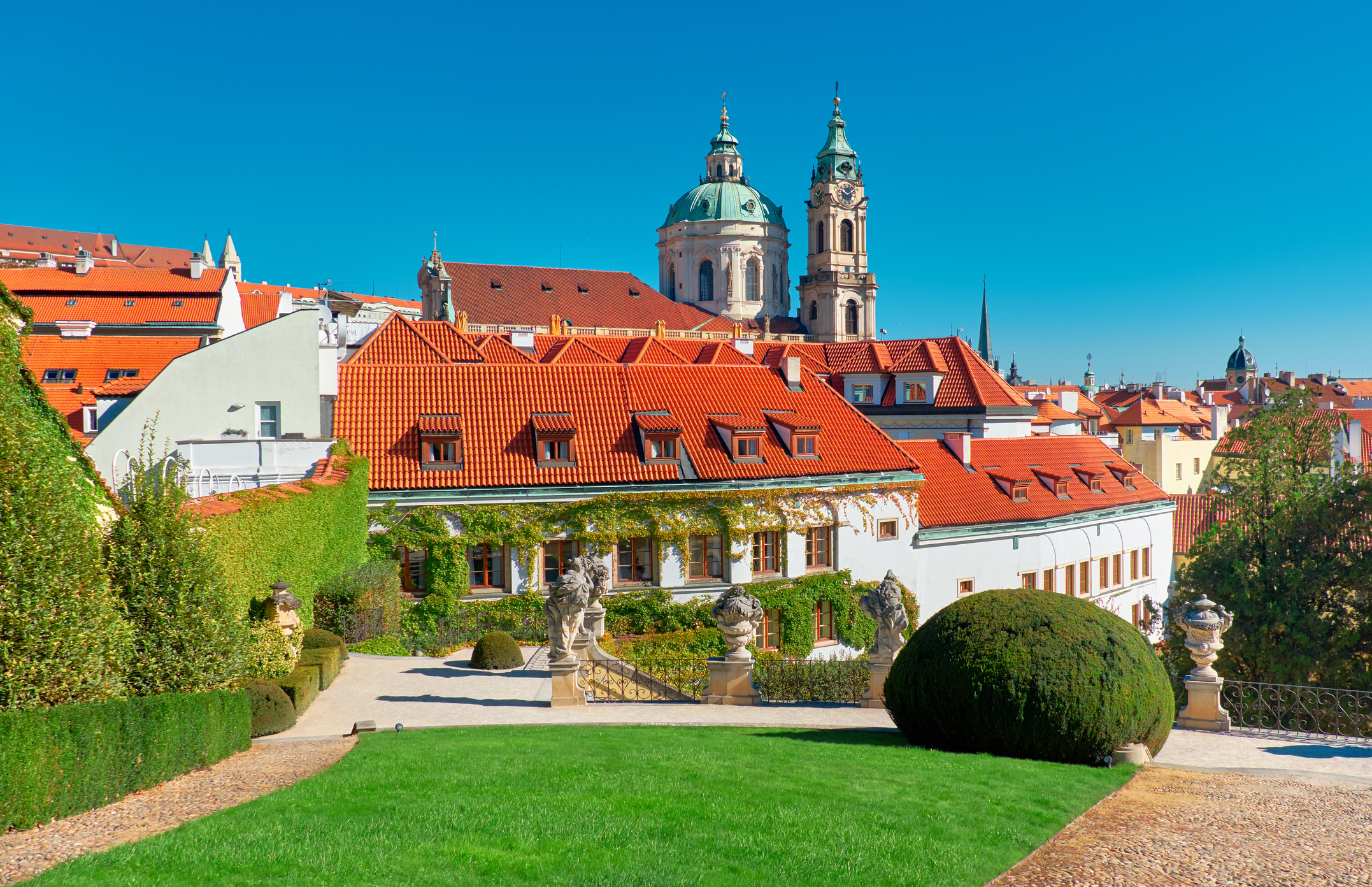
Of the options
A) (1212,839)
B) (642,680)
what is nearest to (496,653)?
(642,680)

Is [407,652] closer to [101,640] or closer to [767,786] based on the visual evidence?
[101,640]

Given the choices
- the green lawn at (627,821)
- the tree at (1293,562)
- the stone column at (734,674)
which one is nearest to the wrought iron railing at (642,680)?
the stone column at (734,674)

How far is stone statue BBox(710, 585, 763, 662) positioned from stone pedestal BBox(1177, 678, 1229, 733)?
7.35 metres

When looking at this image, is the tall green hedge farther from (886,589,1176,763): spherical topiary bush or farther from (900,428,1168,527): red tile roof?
(900,428,1168,527): red tile roof

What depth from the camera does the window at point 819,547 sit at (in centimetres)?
3238

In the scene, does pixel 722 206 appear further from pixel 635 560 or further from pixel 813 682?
pixel 813 682

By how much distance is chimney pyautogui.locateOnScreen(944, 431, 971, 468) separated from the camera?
41.2m

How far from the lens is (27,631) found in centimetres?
1016

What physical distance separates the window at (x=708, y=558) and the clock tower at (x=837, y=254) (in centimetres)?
10244

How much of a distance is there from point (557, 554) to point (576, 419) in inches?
177

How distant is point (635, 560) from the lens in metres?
30.3

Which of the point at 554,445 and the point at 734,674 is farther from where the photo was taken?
the point at 554,445

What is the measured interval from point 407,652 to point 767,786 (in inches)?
696

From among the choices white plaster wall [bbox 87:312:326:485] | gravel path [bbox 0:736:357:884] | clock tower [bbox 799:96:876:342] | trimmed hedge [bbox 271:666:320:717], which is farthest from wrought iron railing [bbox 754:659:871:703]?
clock tower [bbox 799:96:876:342]
